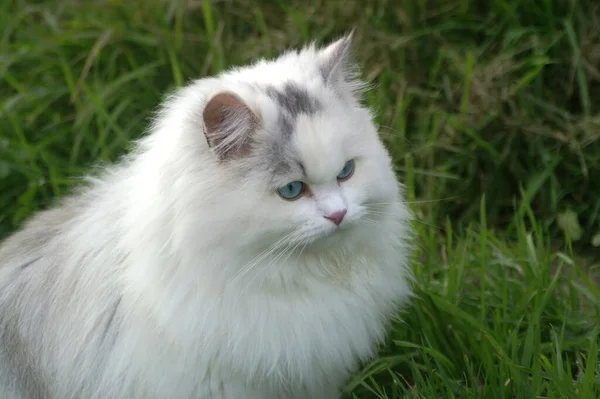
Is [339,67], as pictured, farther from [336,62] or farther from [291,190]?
[291,190]

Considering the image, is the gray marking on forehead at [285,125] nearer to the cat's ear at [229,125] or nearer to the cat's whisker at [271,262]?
the cat's ear at [229,125]

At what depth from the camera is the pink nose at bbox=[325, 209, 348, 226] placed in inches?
76.5

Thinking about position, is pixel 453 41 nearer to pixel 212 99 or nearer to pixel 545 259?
pixel 545 259

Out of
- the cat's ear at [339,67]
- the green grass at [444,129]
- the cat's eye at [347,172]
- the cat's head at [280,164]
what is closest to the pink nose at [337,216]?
the cat's head at [280,164]

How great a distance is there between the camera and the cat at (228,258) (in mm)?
1961

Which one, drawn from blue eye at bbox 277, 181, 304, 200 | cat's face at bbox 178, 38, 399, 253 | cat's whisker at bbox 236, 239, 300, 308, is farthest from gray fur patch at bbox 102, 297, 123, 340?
blue eye at bbox 277, 181, 304, 200

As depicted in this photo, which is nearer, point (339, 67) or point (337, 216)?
point (337, 216)

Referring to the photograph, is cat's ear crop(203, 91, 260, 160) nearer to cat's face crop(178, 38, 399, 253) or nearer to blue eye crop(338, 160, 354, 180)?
cat's face crop(178, 38, 399, 253)

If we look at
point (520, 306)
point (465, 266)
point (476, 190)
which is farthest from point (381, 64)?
point (520, 306)

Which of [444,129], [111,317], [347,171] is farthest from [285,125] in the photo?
[444,129]

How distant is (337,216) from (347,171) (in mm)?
145

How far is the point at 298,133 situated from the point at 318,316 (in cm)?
55

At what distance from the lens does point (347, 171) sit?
203cm

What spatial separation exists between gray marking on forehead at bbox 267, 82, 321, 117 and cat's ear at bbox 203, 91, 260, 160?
92 millimetres
